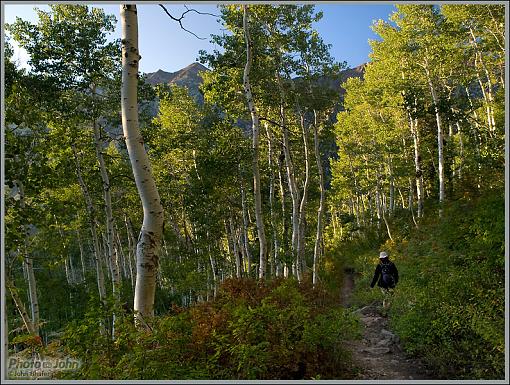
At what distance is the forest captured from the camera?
5.07 m

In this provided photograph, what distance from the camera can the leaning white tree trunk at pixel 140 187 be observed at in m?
5.00

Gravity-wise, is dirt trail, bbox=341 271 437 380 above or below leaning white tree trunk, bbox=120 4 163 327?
below

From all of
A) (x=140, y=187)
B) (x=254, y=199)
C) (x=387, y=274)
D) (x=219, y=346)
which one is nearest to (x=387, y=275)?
(x=387, y=274)

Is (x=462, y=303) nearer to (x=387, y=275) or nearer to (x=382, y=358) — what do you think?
(x=382, y=358)

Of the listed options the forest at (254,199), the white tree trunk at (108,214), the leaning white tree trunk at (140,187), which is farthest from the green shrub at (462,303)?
the white tree trunk at (108,214)

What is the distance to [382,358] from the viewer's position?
6.78 m

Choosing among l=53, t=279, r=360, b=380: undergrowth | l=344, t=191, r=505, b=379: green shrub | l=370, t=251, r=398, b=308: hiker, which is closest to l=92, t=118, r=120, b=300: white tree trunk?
l=53, t=279, r=360, b=380: undergrowth

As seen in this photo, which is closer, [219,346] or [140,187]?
[219,346]

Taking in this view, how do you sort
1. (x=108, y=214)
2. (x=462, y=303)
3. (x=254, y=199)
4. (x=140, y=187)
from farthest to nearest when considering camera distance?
(x=254, y=199)
(x=108, y=214)
(x=462, y=303)
(x=140, y=187)

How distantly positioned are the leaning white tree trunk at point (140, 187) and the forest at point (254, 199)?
28 millimetres

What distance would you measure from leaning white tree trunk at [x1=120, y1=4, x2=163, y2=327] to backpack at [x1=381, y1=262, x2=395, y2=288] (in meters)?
7.10

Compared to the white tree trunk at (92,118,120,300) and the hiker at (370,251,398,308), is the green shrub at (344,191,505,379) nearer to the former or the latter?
the hiker at (370,251,398,308)

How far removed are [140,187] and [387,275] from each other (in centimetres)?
764

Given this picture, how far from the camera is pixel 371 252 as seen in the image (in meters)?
22.9
